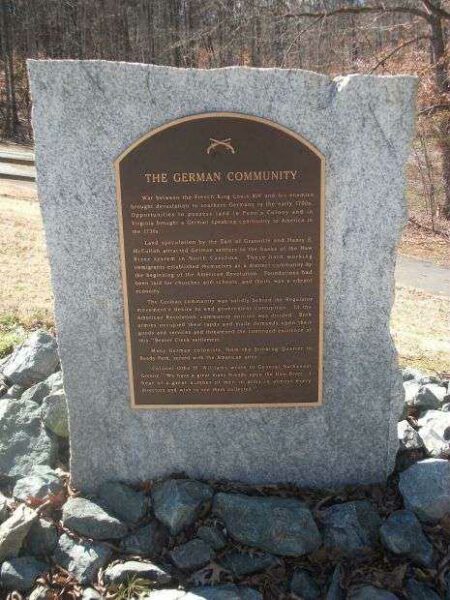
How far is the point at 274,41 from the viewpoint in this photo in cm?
1806

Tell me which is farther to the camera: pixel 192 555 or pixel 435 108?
pixel 435 108

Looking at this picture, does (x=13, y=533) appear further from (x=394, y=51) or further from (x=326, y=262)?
(x=394, y=51)

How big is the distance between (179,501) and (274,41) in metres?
17.1

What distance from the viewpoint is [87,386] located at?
3631 mm

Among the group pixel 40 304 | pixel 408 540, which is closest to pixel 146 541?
pixel 408 540

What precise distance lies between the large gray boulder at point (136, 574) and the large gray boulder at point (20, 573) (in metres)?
0.37

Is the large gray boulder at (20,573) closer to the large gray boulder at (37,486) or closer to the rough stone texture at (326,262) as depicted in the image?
the large gray boulder at (37,486)

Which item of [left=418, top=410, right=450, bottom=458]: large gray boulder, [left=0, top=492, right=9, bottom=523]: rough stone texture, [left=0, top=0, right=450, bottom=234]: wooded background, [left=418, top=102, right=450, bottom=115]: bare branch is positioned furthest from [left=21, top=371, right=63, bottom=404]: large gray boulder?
[left=418, top=102, right=450, bottom=115]: bare branch

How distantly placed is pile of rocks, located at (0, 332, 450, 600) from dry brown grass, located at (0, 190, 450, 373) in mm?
2086

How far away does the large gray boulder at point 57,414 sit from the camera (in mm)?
3982

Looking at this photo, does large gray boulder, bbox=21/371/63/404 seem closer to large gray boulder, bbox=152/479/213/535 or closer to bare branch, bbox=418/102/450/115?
large gray boulder, bbox=152/479/213/535

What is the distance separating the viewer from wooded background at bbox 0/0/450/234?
49.7 ft

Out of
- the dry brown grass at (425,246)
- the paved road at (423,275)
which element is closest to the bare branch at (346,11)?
the dry brown grass at (425,246)

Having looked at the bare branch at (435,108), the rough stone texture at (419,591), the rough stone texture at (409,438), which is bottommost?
the rough stone texture at (419,591)
